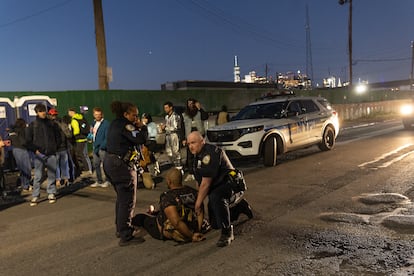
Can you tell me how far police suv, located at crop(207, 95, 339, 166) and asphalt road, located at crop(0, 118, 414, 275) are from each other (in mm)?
1548

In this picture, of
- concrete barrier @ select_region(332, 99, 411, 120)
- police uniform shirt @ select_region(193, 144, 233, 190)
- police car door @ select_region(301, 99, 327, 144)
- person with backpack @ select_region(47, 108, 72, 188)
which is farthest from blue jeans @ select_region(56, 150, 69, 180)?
concrete barrier @ select_region(332, 99, 411, 120)

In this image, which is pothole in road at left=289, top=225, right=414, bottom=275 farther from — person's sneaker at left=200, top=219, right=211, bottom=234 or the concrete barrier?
the concrete barrier

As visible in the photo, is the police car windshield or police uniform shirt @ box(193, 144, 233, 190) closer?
police uniform shirt @ box(193, 144, 233, 190)

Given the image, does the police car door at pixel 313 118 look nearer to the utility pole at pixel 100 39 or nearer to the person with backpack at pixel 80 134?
the person with backpack at pixel 80 134

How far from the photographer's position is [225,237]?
486 cm

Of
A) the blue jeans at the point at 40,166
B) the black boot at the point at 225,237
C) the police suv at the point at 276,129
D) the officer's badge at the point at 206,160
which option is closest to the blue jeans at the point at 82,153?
the blue jeans at the point at 40,166

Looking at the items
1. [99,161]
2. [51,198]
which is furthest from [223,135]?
[51,198]

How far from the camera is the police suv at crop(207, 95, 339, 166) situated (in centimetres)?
1005

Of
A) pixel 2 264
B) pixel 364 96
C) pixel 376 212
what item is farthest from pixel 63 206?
pixel 364 96

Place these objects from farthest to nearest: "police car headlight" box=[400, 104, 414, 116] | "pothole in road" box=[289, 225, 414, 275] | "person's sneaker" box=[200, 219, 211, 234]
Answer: "police car headlight" box=[400, 104, 414, 116]
"person's sneaker" box=[200, 219, 211, 234]
"pothole in road" box=[289, 225, 414, 275]

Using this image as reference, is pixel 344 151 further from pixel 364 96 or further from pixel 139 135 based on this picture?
pixel 364 96

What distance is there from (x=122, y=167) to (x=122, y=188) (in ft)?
0.85

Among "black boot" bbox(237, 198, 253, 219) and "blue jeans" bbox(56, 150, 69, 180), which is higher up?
"blue jeans" bbox(56, 150, 69, 180)

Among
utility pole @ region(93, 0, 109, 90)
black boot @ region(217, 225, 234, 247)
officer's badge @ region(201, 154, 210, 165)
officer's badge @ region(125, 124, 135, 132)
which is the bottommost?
black boot @ region(217, 225, 234, 247)
